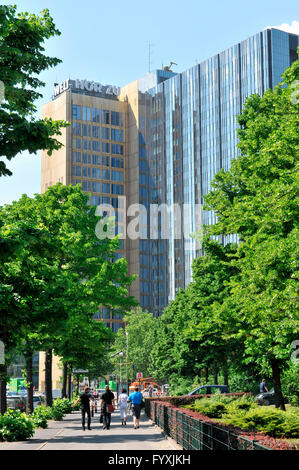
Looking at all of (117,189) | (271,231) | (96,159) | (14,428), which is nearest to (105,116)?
(96,159)

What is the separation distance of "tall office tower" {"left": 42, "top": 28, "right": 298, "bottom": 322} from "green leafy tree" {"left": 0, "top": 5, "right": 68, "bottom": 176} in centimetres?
11356

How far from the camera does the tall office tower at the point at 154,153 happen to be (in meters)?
135

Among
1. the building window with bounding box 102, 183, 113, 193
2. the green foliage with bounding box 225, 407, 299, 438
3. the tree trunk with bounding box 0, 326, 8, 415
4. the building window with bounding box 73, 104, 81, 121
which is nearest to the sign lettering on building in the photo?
the building window with bounding box 73, 104, 81, 121

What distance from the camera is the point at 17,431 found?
22.1 metres

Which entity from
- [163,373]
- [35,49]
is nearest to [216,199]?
[35,49]

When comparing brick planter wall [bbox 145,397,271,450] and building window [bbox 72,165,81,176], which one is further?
building window [bbox 72,165,81,176]

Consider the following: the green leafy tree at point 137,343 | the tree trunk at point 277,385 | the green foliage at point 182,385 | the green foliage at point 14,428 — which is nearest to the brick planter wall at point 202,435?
the green foliage at point 14,428

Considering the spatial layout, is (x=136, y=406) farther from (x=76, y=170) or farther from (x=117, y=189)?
(x=117, y=189)

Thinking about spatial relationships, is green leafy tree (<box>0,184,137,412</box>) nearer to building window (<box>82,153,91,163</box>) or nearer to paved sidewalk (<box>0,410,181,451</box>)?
paved sidewalk (<box>0,410,181,451</box>)

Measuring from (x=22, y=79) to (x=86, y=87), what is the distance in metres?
143

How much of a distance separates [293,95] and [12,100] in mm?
14004

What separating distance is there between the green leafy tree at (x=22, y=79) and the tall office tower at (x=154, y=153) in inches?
4471

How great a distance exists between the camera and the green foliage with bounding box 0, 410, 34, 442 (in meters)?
21.8

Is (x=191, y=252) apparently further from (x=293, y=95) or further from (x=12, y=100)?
(x=12, y=100)
